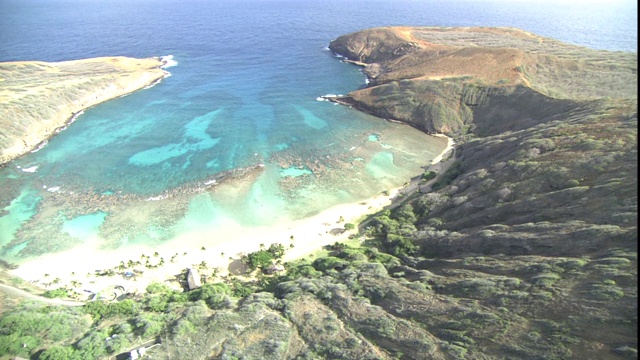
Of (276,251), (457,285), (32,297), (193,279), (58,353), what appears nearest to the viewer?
(58,353)

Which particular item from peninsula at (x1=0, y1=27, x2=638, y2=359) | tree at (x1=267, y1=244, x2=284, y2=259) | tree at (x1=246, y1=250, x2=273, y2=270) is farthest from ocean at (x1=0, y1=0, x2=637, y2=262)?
peninsula at (x1=0, y1=27, x2=638, y2=359)

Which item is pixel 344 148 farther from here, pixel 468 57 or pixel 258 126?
pixel 468 57

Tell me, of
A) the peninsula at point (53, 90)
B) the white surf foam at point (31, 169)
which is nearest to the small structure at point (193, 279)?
the white surf foam at point (31, 169)

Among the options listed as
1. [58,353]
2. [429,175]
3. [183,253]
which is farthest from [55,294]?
[429,175]

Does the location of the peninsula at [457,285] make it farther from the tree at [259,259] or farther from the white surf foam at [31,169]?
the white surf foam at [31,169]

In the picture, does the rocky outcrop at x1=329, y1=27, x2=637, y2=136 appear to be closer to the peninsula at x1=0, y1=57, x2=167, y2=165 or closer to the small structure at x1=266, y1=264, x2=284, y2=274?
the small structure at x1=266, y1=264, x2=284, y2=274

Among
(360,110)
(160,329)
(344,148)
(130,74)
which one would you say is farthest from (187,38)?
(160,329)

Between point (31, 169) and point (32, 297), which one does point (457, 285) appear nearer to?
point (32, 297)
